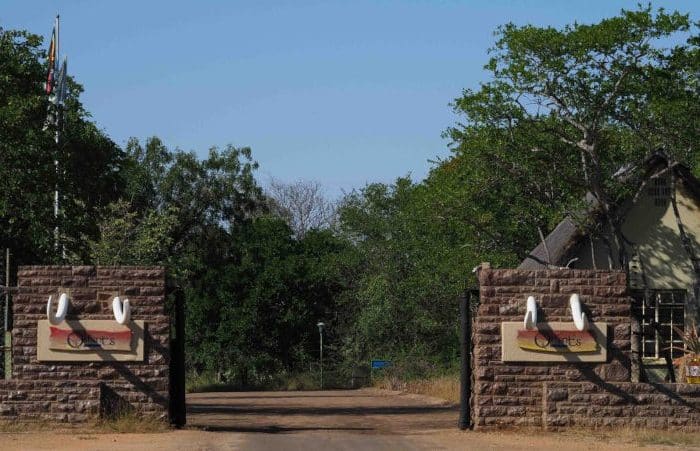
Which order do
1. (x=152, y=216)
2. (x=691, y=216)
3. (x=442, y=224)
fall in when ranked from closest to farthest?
(x=691, y=216), (x=442, y=224), (x=152, y=216)

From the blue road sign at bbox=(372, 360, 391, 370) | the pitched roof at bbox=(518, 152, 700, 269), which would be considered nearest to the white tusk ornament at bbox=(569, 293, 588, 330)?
the pitched roof at bbox=(518, 152, 700, 269)

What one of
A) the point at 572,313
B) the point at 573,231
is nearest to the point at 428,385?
the point at 573,231

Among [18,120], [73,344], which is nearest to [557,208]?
[18,120]

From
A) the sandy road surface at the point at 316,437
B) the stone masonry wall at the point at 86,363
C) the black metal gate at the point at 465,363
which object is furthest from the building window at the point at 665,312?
the stone masonry wall at the point at 86,363

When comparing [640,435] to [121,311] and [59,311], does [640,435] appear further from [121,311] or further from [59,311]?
[59,311]

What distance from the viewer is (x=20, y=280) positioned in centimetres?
2073

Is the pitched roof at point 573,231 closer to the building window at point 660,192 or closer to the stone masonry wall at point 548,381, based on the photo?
the building window at point 660,192

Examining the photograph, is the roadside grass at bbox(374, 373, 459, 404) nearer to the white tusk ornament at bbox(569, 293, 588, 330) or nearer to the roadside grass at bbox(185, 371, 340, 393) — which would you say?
the roadside grass at bbox(185, 371, 340, 393)

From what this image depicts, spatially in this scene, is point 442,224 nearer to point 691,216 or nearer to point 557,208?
point 557,208

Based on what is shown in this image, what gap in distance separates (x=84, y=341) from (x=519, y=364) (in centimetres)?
687

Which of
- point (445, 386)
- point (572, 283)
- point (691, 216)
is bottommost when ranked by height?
point (445, 386)

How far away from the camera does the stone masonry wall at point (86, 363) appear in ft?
67.4

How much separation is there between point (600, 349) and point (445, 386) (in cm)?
1711

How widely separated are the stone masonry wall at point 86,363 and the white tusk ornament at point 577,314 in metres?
6.39
